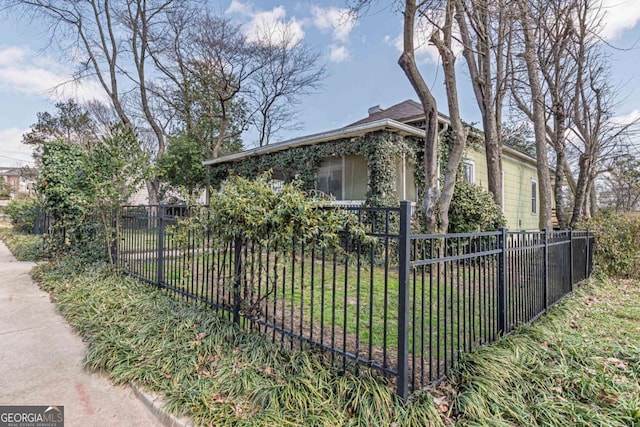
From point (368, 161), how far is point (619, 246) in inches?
226

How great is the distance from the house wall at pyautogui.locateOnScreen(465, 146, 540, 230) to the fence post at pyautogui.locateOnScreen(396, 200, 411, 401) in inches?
385

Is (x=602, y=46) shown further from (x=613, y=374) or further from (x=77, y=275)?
(x=77, y=275)

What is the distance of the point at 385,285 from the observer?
209 cm

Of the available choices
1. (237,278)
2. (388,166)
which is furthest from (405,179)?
(237,278)

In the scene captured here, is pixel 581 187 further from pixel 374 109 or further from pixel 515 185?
pixel 374 109

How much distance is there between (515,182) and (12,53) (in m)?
21.1

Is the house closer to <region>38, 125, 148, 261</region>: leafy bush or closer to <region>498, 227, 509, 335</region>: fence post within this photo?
<region>38, 125, 148, 261</region>: leafy bush

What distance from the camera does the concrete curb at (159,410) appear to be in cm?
212

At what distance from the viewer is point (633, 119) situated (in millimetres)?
8984

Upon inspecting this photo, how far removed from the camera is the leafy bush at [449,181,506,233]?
8.04m

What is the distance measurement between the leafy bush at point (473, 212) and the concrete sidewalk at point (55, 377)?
782cm

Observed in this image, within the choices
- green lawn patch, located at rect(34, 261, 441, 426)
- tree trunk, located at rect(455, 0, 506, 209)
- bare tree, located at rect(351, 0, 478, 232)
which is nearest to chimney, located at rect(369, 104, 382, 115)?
tree trunk, located at rect(455, 0, 506, 209)

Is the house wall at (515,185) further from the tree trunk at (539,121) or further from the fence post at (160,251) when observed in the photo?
the fence post at (160,251)

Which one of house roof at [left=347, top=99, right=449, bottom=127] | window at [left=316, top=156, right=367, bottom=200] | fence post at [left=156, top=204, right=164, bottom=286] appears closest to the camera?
fence post at [left=156, top=204, right=164, bottom=286]
